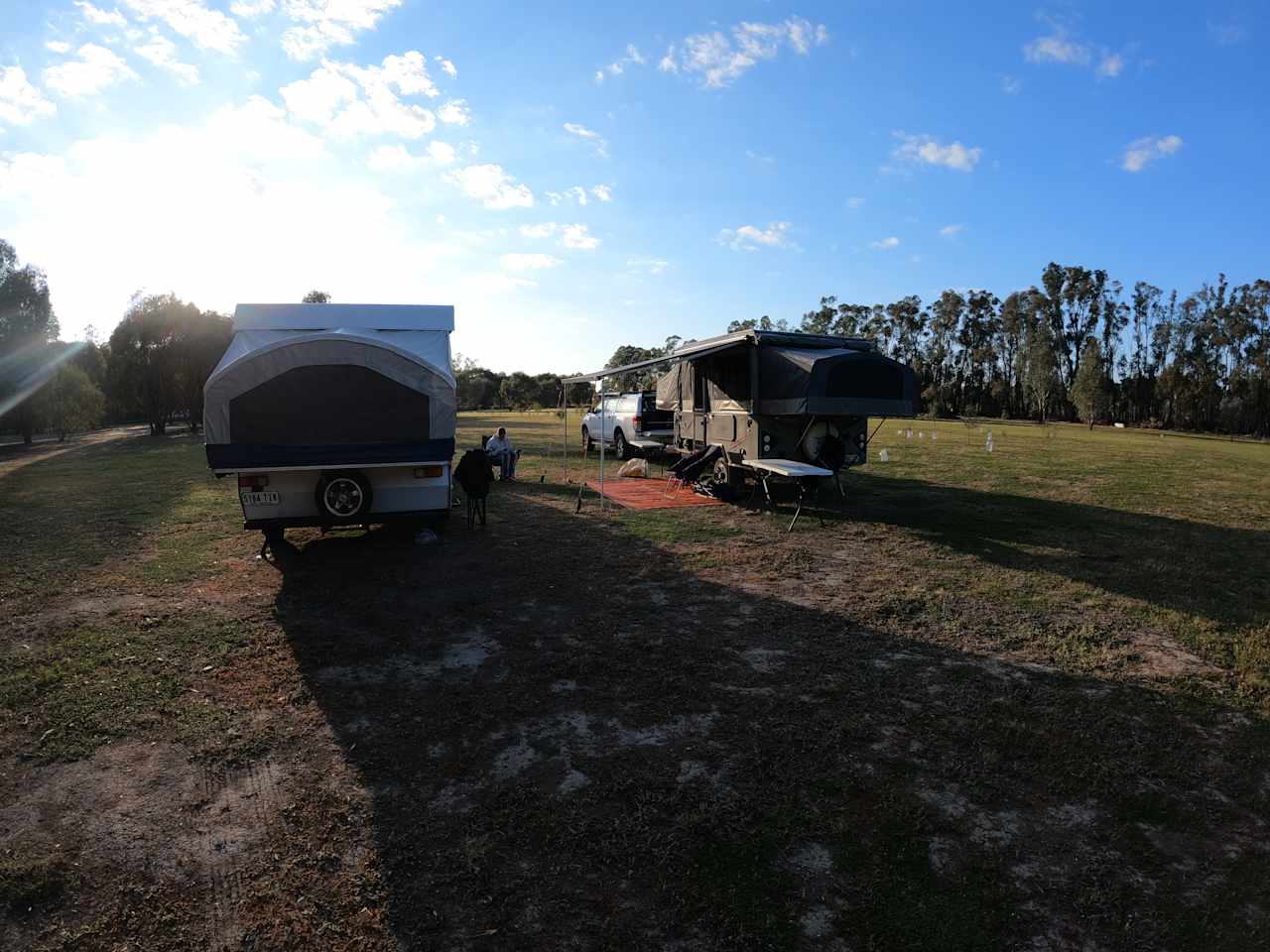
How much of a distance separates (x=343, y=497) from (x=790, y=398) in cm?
659

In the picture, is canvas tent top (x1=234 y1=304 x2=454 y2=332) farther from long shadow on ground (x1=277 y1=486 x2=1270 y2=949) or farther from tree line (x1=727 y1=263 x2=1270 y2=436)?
tree line (x1=727 y1=263 x2=1270 y2=436)

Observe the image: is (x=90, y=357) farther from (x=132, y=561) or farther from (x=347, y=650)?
(x=347, y=650)

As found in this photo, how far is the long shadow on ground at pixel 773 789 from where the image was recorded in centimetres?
271

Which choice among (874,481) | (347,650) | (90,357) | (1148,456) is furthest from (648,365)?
(90,357)

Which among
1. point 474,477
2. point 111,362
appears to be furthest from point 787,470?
point 111,362

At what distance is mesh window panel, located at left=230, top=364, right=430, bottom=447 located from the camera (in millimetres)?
7000

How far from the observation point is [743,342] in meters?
11.4

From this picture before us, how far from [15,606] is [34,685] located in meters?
2.38

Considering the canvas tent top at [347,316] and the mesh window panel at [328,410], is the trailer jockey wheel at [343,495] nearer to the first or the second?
the mesh window panel at [328,410]

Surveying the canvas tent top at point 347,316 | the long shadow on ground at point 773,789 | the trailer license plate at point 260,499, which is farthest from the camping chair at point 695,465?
the trailer license plate at point 260,499

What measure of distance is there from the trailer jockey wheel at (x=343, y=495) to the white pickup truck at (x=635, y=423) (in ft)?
30.9

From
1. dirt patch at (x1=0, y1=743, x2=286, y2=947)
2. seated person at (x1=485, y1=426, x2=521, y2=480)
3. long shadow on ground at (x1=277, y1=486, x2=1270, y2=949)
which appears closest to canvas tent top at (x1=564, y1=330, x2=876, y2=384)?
seated person at (x1=485, y1=426, x2=521, y2=480)

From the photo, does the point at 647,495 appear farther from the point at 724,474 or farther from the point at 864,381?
the point at 864,381

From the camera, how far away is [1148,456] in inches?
921
